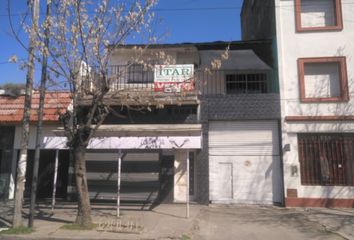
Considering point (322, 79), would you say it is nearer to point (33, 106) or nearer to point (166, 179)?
point (166, 179)

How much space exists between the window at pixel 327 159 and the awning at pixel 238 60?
3.65 m

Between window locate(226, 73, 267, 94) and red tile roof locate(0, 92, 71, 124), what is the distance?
24.2ft

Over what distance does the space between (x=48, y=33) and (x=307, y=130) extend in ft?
35.4

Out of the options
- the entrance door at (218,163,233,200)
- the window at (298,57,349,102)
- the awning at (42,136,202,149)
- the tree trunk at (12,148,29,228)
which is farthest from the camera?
the entrance door at (218,163,233,200)

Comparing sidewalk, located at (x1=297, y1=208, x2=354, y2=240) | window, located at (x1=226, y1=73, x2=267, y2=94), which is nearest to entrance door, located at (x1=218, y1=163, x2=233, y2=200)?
sidewalk, located at (x1=297, y1=208, x2=354, y2=240)

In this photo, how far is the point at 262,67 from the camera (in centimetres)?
1686

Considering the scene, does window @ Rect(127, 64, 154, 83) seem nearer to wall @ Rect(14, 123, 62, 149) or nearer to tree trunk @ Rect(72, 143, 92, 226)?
wall @ Rect(14, 123, 62, 149)

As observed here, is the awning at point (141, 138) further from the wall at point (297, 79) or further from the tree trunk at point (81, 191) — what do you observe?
the wall at point (297, 79)

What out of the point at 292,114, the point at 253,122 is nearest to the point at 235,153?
the point at 253,122

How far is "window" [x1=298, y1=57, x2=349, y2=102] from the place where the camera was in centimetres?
1602

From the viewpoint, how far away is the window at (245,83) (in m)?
18.0

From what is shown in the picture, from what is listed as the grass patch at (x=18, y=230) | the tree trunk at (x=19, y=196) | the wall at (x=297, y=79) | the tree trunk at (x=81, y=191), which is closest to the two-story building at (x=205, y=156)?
the wall at (x=297, y=79)

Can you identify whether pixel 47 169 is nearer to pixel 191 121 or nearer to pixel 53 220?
pixel 53 220

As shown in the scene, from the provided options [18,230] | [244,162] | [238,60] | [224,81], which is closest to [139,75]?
[224,81]
